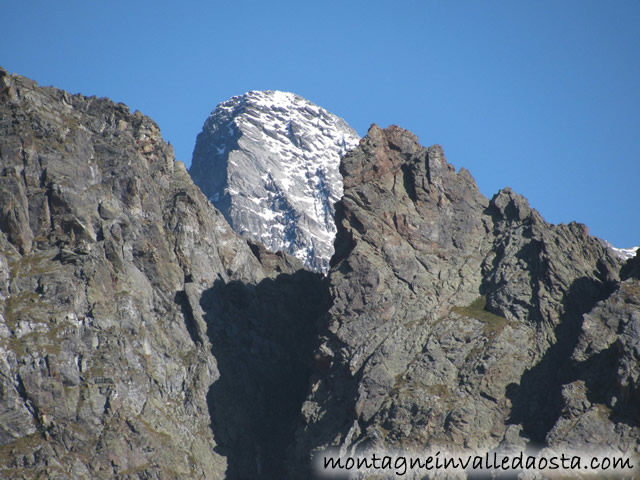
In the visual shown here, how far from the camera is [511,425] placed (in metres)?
156

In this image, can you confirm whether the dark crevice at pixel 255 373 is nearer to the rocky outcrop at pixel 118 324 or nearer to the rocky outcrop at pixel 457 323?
the rocky outcrop at pixel 118 324

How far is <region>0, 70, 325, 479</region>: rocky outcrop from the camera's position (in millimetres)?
156375

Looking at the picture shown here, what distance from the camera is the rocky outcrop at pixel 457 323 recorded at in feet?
509

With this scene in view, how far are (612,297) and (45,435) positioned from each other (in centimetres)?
8736

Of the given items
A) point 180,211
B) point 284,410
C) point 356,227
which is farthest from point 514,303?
point 180,211

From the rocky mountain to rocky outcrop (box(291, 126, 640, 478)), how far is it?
1.10ft

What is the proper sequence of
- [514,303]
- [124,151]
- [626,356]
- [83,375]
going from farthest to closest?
[124,151] < [514,303] < [83,375] < [626,356]

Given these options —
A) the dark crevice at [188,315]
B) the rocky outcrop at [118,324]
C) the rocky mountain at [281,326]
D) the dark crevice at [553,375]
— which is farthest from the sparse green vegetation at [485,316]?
the dark crevice at [188,315]

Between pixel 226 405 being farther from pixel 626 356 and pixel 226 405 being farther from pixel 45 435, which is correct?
pixel 626 356

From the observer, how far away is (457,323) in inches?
6772

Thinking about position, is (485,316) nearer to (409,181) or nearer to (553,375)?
(553,375)

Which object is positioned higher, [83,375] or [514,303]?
[514,303]

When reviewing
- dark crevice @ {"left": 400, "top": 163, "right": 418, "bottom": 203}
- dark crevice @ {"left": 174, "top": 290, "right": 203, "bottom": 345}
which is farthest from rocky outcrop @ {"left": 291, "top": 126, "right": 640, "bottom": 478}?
dark crevice @ {"left": 174, "top": 290, "right": 203, "bottom": 345}

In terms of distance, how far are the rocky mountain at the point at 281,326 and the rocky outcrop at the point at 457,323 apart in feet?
1.10
